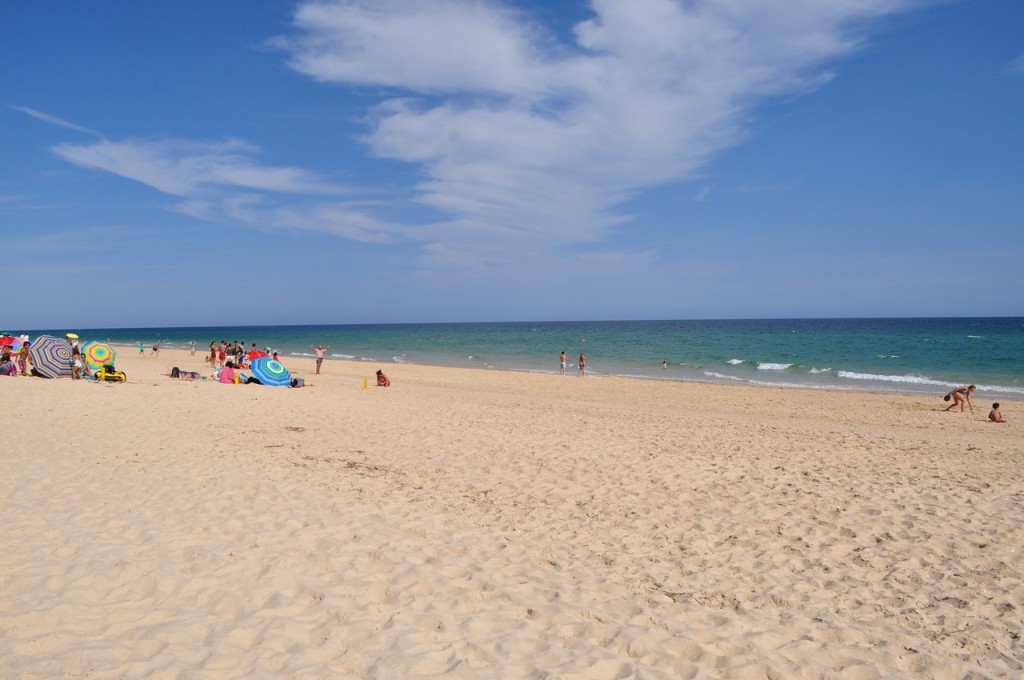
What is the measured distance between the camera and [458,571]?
5414 millimetres

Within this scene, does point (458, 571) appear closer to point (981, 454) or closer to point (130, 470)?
point (130, 470)

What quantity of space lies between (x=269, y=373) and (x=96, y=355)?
19.2ft

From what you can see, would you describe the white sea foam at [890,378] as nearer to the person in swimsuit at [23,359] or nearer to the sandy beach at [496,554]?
the sandy beach at [496,554]

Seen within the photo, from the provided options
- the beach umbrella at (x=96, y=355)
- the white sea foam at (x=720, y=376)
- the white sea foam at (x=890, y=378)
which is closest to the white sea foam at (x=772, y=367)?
the white sea foam at (x=890, y=378)

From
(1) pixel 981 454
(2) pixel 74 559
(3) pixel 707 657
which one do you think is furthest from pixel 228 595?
(1) pixel 981 454

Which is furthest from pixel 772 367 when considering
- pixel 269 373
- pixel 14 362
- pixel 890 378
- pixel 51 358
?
pixel 14 362

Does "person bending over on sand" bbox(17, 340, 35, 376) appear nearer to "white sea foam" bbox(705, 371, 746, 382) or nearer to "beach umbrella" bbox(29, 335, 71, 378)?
"beach umbrella" bbox(29, 335, 71, 378)

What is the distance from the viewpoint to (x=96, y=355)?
66.5 ft

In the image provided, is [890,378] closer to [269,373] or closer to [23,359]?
[269,373]

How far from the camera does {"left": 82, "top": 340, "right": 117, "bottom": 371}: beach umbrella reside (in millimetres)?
20047

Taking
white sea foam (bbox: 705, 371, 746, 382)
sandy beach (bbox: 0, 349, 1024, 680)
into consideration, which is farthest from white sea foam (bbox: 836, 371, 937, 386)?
sandy beach (bbox: 0, 349, 1024, 680)

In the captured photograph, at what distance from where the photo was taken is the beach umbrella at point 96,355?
789 inches

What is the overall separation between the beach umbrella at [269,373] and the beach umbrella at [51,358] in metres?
5.85

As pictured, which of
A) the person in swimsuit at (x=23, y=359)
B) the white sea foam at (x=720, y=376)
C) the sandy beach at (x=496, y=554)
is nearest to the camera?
the sandy beach at (x=496, y=554)
